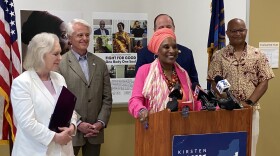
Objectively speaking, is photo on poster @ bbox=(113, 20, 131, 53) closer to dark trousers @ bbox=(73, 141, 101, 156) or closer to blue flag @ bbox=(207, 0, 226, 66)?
blue flag @ bbox=(207, 0, 226, 66)

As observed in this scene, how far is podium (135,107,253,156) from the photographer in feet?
5.32

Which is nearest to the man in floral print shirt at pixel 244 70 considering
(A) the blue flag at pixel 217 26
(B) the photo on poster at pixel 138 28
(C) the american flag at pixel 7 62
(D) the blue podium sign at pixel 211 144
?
(A) the blue flag at pixel 217 26

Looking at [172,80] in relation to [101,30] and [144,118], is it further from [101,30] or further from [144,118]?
[101,30]

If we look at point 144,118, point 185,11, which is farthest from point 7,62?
point 185,11

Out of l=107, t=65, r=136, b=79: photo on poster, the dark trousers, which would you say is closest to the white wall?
l=107, t=65, r=136, b=79: photo on poster

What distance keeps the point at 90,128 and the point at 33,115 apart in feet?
2.42

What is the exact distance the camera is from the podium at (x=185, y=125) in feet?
5.32

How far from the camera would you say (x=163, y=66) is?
7.47 ft

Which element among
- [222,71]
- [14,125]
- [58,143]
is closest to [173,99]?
[58,143]

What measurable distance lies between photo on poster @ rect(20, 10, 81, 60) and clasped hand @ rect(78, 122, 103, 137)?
2.95 feet

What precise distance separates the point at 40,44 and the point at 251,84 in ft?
5.68

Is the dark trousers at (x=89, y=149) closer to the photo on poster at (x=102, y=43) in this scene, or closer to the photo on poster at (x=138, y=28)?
the photo on poster at (x=102, y=43)

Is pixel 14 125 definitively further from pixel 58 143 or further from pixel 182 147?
pixel 182 147

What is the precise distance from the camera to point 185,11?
12.9 feet
